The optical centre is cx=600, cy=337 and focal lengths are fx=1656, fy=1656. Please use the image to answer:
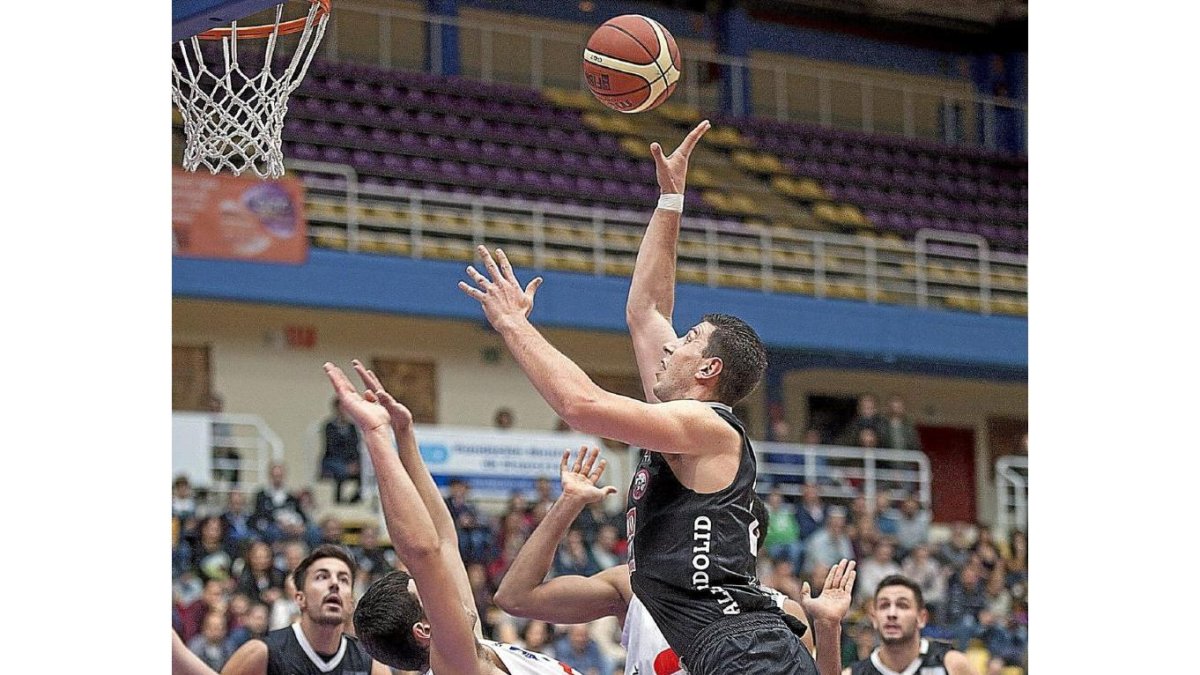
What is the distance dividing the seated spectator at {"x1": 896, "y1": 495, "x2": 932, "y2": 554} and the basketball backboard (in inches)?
430

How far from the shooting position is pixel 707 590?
3566 millimetres

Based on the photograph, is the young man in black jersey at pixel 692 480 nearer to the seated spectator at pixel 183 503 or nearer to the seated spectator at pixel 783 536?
the seated spectator at pixel 183 503

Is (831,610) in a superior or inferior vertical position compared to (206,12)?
inferior

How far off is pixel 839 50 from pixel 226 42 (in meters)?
15.6

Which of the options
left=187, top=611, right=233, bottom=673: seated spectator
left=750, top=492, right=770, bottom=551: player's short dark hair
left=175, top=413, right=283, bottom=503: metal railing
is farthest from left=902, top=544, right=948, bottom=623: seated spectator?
left=750, top=492, right=770, bottom=551: player's short dark hair

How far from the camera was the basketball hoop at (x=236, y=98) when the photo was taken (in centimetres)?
497

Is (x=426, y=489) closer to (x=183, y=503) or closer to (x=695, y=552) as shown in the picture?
(x=695, y=552)

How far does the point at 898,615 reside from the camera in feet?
18.0

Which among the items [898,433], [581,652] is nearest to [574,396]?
[581,652]

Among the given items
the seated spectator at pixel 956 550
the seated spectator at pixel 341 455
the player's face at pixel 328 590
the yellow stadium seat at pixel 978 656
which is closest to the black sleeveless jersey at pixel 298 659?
the player's face at pixel 328 590

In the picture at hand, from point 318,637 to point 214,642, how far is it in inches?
183

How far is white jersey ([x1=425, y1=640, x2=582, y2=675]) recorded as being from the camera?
3756 mm

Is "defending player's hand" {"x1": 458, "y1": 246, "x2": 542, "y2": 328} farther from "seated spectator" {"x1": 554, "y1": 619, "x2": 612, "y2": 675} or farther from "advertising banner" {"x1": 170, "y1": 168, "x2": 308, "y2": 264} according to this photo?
"advertising banner" {"x1": 170, "y1": 168, "x2": 308, "y2": 264}
